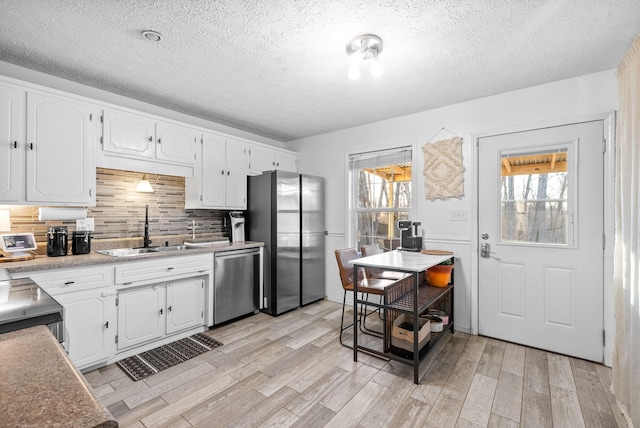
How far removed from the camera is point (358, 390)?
7.11 feet

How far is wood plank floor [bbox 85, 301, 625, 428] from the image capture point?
1869 mm

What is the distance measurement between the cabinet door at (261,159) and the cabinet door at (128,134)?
1.25 metres

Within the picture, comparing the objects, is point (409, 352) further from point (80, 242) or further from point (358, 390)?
point (80, 242)

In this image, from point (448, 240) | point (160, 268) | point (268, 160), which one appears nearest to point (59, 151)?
point (160, 268)

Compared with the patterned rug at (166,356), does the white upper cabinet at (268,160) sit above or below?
above

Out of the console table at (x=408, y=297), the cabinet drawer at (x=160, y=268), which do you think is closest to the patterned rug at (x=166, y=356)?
the cabinet drawer at (x=160, y=268)

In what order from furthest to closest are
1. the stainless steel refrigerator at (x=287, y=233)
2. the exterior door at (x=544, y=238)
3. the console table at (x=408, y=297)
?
the stainless steel refrigerator at (x=287, y=233) → the exterior door at (x=544, y=238) → the console table at (x=408, y=297)

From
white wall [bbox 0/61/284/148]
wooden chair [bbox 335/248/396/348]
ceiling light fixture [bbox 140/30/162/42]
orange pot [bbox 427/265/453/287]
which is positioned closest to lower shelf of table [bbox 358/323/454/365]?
wooden chair [bbox 335/248/396/348]

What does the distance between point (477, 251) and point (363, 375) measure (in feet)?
5.73

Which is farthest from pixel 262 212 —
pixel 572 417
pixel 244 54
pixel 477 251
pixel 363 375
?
pixel 572 417

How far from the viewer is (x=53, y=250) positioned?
2.47 m

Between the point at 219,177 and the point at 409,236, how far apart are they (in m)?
2.33

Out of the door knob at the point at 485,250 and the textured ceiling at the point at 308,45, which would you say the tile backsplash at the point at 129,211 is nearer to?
the textured ceiling at the point at 308,45

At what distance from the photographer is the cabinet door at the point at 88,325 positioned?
2.26 metres
